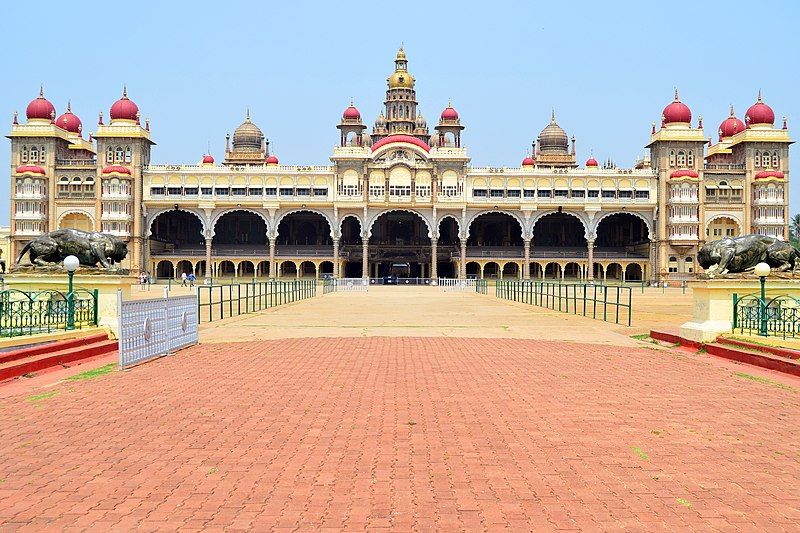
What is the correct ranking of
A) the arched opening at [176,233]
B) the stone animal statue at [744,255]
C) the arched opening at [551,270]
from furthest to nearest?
the arched opening at [551,270]
the arched opening at [176,233]
the stone animal statue at [744,255]

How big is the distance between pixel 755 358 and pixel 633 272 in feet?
229

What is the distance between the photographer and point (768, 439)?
750cm

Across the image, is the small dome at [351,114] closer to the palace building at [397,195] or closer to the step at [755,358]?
the palace building at [397,195]

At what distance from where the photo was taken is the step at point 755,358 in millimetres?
11922

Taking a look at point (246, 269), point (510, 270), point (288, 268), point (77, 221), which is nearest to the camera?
point (77, 221)

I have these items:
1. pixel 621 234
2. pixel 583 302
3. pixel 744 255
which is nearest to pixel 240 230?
pixel 621 234

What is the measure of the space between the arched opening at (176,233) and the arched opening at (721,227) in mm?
49308

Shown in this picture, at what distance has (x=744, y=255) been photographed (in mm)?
16641

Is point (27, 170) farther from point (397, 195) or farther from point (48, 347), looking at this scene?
point (48, 347)

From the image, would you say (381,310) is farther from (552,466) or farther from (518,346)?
(552,466)

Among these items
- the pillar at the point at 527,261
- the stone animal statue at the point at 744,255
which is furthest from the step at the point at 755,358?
the pillar at the point at 527,261

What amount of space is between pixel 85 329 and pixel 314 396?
689cm

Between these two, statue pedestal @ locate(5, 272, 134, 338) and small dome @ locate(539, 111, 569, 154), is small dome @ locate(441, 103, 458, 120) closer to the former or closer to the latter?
small dome @ locate(539, 111, 569, 154)

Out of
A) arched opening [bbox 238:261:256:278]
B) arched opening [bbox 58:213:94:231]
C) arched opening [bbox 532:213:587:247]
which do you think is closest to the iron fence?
arched opening [bbox 238:261:256:278]
